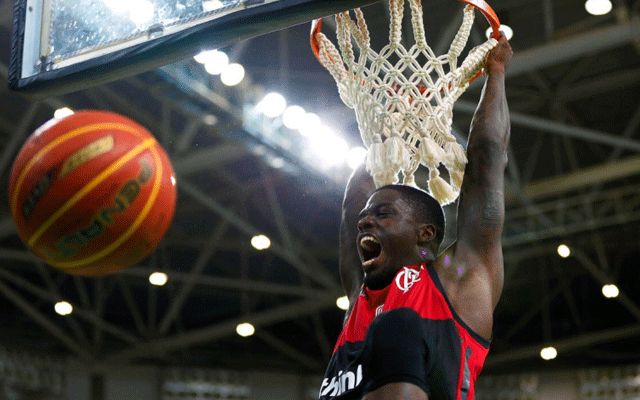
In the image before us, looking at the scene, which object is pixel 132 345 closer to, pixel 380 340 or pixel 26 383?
pixel 26 383

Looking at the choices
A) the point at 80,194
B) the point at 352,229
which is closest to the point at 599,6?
the point at 352,229

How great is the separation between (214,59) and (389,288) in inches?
224

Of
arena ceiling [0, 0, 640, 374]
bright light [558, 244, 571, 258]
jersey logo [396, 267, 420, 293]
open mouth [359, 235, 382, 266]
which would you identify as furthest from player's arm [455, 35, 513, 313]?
bright light [558, 244, 571, 258]

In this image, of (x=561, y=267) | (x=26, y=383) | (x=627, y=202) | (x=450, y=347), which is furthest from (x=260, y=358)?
(x=450, y=347)

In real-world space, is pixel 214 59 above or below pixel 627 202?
below

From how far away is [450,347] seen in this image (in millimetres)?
2600

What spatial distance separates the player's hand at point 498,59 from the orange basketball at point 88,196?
1.53 m

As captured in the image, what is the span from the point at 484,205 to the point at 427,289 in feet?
1.09

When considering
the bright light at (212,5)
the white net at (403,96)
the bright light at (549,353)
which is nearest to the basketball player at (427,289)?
the white net at (403,96)

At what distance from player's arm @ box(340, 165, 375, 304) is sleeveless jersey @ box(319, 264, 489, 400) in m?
0.44

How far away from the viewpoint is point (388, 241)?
116 inches

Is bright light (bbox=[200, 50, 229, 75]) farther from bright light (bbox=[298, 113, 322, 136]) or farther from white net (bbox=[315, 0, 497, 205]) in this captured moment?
white net (bbox=[315, 0, 497, 205])

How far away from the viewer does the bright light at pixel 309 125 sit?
927cm

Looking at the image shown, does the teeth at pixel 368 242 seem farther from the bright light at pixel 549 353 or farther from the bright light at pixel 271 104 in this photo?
the bright light at pixel 549 353
